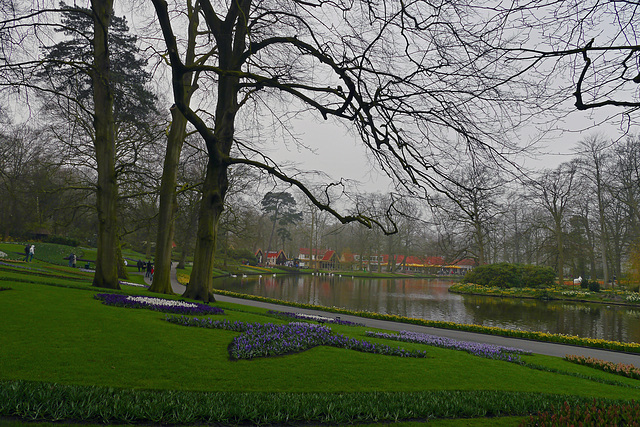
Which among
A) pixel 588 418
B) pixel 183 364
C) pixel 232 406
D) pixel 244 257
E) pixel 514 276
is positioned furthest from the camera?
pixel 244 257

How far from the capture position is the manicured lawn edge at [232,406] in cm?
359

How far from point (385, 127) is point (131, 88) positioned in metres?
11.9

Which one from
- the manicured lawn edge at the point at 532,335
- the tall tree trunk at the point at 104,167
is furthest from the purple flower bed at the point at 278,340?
the manicured lawn edge at the point at 532,335

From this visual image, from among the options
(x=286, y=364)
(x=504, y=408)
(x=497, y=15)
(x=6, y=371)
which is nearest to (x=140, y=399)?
(x=6, y=371)

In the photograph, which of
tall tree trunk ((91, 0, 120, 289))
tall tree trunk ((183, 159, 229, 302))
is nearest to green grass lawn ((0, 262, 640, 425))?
tall tree trunk ((183, 159, 229, 302))

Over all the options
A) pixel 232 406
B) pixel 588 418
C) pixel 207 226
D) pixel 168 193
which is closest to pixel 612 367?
pixel 588 418

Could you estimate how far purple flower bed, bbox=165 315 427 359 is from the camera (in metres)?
6.34

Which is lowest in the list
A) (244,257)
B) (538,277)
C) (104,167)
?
(244,257)

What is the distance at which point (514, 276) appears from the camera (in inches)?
1581

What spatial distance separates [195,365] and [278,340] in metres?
2.09

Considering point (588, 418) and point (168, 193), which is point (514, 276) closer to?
point (168, 193)

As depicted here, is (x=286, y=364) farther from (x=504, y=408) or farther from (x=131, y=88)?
(x=131, y=88)

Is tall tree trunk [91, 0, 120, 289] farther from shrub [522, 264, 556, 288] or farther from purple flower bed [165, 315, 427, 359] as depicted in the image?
shrub [522, 264, 556, 288]

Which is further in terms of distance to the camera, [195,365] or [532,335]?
[532,335]
